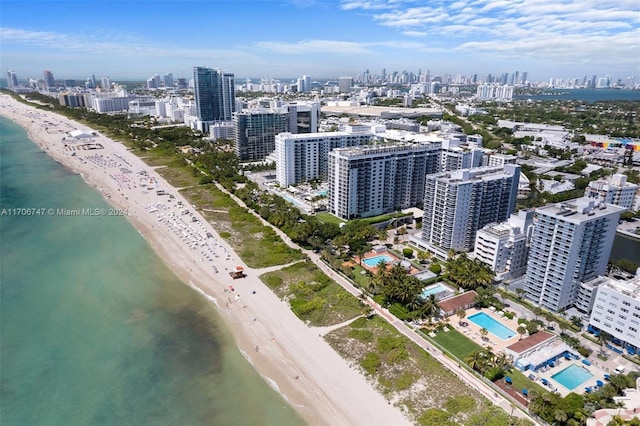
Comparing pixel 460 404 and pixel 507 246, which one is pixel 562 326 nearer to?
pixel 507 246

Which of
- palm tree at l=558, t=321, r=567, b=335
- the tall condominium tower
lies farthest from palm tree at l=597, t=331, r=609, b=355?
the tall condominium tower

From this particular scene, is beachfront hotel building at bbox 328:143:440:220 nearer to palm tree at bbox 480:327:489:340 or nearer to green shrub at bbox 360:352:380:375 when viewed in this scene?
palm tree at bbox 480:327:489:340

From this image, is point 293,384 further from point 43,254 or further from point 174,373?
point 43,254

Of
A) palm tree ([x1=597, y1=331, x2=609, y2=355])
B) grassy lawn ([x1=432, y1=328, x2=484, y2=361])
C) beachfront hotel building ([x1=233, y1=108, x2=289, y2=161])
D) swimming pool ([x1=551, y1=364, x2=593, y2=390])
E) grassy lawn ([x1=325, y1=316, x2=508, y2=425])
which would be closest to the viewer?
grassy lawn ([x1=325, y1=316, x2=508, y2=425])

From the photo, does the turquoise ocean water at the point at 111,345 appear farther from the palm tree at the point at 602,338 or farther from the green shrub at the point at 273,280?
the palm tree at the point at 602,338

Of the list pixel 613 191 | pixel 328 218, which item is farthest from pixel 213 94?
pixel 613 191

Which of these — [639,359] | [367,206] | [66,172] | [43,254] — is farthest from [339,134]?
[66,172]
